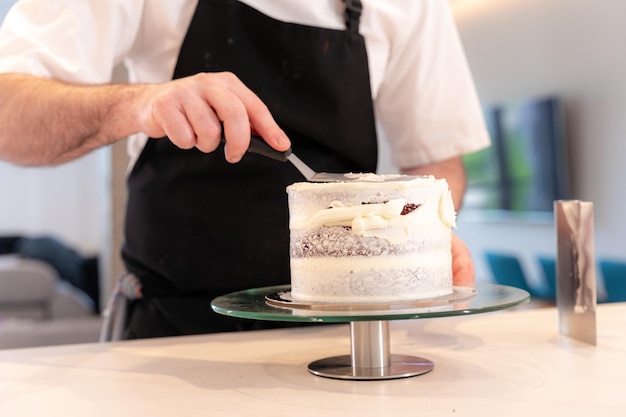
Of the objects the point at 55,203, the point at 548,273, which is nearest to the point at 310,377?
the point at 548,273

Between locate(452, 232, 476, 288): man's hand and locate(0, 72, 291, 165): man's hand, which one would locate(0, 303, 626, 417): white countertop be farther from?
locate(0, 72, 291, 165): man's hand

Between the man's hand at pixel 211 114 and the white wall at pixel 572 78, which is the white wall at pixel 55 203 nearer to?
the white wall at pixel 572 78

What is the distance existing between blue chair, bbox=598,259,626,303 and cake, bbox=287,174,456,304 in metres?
3.65

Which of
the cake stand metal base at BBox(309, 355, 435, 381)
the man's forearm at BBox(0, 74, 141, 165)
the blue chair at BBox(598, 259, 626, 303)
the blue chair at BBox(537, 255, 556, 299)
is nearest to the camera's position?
the cake stand metal base at BBox(309, 355, 435, 381)

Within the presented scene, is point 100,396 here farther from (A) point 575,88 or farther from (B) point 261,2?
(A) point 575,88

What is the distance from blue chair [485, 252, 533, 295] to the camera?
17.0ft

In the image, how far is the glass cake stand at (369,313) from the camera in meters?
0.77

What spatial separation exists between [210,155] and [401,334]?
40 cm

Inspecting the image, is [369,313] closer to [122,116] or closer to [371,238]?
[371,238]

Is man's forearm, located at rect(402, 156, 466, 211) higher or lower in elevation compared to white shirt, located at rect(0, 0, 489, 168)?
lower

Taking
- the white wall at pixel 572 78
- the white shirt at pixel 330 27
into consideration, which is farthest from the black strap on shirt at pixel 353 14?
the white wall at pixel 572 78

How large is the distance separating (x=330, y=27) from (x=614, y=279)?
3350mm

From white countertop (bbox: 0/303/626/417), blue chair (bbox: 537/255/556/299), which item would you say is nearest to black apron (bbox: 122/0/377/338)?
white countertop (bbox: 0/303/626/417)

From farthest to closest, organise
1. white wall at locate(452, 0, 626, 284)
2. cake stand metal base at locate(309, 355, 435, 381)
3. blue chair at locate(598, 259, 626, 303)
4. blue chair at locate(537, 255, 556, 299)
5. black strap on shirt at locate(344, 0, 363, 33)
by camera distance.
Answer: blue chair at locate(537, 255, 556, 299), white wall at locate(452, 0, 626, 284), blue chair at locate(598, 259, 626, 303), black strap on shirt at locate(344, 0, 363, 33), cake stand metal base at locate(309, 355, 435, 381)
